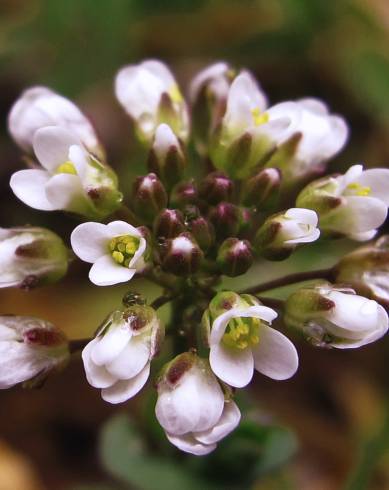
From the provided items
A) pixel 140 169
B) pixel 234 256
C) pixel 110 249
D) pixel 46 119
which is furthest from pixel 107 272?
pixel 140 169

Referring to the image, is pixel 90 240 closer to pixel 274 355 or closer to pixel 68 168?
pixel 68 168

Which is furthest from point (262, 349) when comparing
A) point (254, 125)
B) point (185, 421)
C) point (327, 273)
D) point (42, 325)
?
point (254, 125)

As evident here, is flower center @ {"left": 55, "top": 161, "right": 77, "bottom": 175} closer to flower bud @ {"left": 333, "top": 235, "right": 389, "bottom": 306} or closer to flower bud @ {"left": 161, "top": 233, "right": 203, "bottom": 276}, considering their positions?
flower bud @ {"left": 161, "top": 233, "right": 203, "bottom": 276}

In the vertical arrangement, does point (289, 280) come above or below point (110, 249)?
below

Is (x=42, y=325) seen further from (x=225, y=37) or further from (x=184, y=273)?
(x=225, y=37)

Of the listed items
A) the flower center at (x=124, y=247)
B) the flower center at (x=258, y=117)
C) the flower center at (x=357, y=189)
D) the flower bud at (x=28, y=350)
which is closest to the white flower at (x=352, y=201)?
the flower center at (x=357, y=189)

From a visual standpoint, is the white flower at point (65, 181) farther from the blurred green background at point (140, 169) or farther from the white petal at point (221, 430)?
the blurred green background at point (140, 169)

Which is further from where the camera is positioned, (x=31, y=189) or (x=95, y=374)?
(x=31, y=189)
